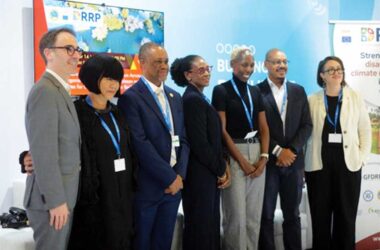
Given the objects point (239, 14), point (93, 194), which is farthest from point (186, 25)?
point (93, 194)

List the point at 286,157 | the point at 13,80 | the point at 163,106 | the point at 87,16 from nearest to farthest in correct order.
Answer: the point at 163,106 → the point at 286,157 → the point at 13,80 → the point at 87,16

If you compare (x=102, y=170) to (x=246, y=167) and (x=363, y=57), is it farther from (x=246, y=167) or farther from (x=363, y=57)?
(x=363, y=57)

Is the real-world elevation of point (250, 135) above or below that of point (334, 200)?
above

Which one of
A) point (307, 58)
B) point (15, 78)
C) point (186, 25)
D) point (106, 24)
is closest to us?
point (15, 78)

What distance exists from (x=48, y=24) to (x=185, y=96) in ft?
4.61

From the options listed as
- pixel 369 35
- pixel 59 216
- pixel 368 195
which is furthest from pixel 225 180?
pixel 369 35

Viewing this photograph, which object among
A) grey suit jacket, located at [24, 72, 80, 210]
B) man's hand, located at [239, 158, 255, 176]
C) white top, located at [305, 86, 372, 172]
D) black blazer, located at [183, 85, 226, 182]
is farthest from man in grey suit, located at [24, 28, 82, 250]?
white top, located at [305, 86, 372, 172]

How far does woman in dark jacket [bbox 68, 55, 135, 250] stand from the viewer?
97.3 inches

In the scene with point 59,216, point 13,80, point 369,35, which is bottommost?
point 59,216

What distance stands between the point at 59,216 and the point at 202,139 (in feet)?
3.92

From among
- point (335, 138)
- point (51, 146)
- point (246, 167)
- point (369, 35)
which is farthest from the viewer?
point (369, 35)

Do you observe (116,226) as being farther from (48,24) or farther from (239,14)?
(239,14)

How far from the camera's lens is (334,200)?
12.0ft

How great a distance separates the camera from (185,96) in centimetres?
321
